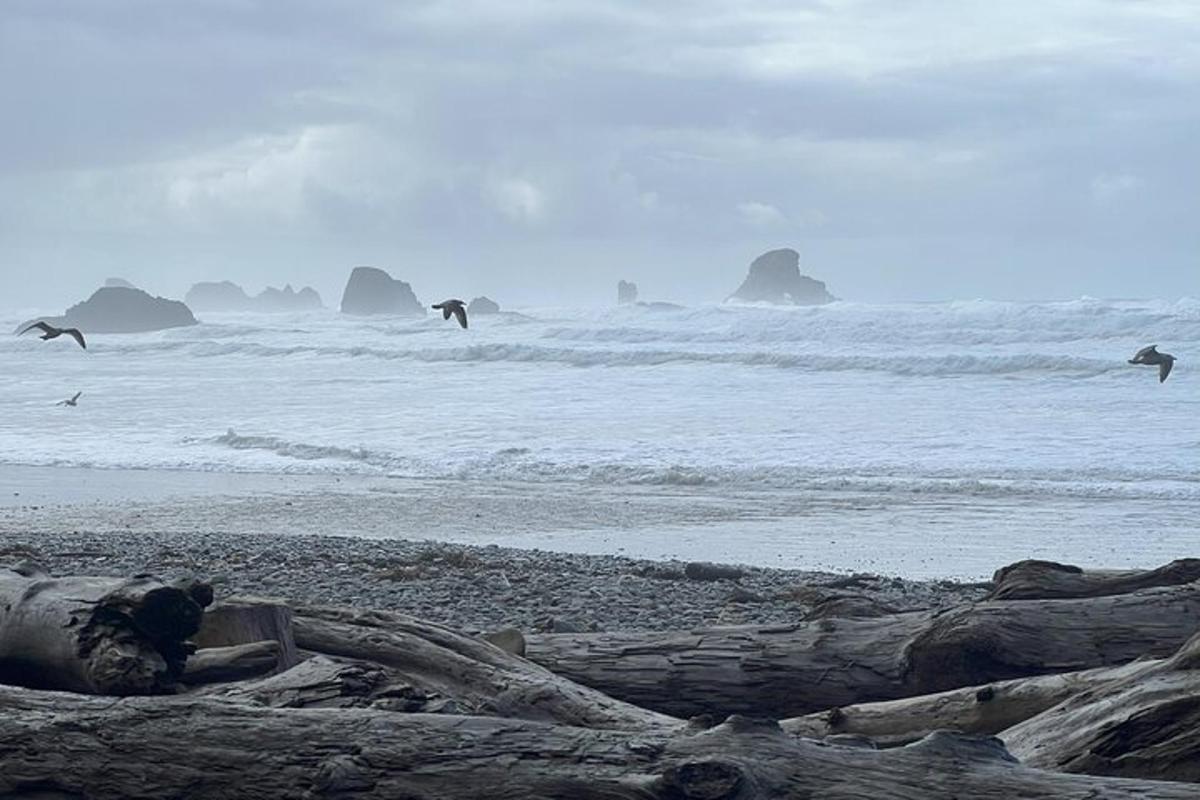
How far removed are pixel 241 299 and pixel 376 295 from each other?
42652 millimetres

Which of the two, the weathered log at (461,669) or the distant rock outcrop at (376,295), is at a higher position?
the distant rock outcrop at (376,295)

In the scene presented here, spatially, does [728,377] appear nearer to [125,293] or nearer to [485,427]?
[485,427]

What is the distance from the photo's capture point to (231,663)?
4.63 meters

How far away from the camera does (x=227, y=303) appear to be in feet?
416

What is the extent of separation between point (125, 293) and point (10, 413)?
155 feet

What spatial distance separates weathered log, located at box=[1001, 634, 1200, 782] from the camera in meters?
3.82

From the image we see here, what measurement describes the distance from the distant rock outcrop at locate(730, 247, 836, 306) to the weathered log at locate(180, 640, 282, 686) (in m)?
86.2

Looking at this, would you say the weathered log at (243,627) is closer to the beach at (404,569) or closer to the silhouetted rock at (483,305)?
the beach at (404,569)

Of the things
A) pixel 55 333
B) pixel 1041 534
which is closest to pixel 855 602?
pixel 1041 534

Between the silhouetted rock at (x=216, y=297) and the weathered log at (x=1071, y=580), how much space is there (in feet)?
407

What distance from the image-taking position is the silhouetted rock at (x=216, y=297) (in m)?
126

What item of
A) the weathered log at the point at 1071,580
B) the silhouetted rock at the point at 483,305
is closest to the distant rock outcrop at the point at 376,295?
the silhouetted rock at the point at 483,305

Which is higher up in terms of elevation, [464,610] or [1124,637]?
[1124,637]

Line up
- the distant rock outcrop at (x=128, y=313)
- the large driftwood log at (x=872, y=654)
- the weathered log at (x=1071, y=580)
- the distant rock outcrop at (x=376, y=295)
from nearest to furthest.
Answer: the large driftwood log at (x=872, y=654)
the weathered log at (x=1071, y=580)
the distant rock outcrop at (x=128, y=313)
the distant rock outcrop at (x=376, y=295)
